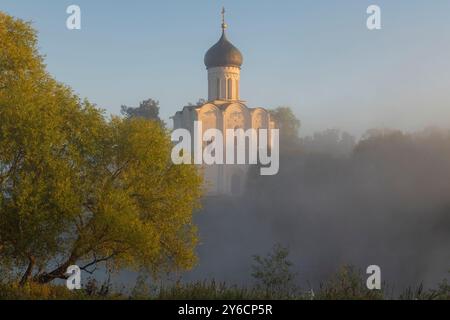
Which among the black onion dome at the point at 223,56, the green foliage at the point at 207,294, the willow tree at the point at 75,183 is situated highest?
the black onion dome at the point at 223,56

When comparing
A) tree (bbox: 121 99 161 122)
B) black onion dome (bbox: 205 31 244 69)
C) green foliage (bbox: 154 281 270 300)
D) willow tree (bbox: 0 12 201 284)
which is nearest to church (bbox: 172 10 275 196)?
black onion dome (bbox: 205 31 244 69)

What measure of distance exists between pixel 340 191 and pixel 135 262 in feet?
98.7

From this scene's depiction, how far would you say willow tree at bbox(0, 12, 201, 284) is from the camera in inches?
696

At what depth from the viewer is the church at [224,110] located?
61406 mm

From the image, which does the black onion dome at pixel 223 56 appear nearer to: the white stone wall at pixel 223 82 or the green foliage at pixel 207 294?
the white stone wall at pixel 223 82

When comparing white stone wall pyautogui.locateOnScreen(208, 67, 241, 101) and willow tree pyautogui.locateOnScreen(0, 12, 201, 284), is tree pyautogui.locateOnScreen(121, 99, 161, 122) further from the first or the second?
willow tree pyautogui.locateOnScreen(0, 12, 201, 284)

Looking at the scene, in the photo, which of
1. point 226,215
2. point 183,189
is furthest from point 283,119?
A: point 183,189

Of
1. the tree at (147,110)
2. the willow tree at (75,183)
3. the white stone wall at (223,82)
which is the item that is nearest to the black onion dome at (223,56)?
the white stone wall at (223,82)

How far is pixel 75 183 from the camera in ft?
60.1

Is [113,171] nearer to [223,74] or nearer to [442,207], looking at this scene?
[442,207]

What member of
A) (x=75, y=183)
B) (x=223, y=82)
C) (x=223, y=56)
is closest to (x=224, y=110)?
(x=223, y=82)

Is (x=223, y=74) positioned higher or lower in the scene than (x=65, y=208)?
higher

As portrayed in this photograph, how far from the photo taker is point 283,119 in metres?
78.0
